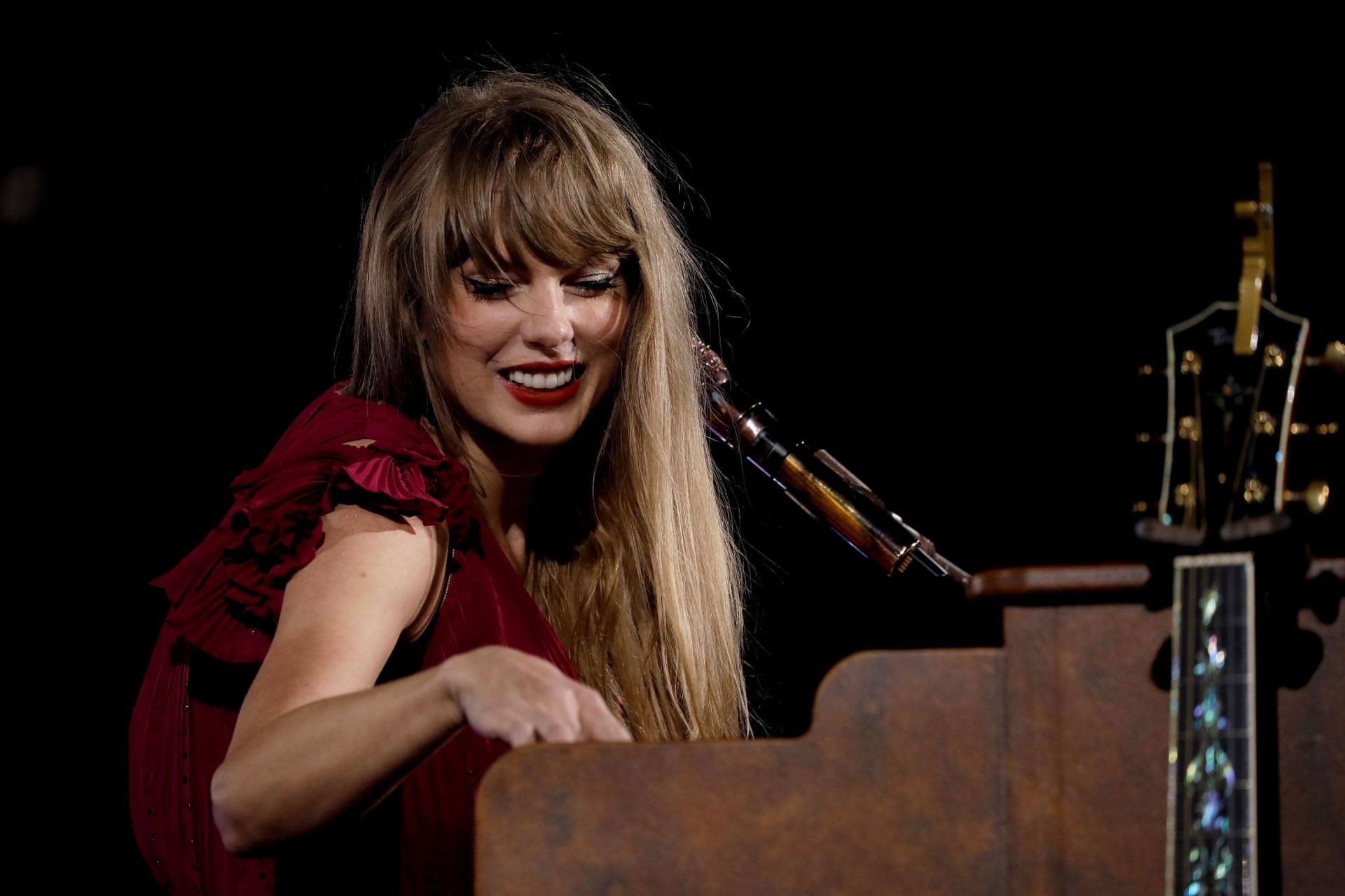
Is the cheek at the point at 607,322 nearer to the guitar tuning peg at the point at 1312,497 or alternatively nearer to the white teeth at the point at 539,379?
the white teeth at the point at 539,379

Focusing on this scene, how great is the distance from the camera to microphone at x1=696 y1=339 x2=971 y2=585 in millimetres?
1580

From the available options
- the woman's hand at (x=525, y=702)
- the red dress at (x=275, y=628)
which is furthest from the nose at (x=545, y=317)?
the woman's hand at (x=525, y=702)

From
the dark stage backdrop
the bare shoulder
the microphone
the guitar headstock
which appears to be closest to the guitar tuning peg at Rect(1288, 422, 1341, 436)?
the guitar headstock

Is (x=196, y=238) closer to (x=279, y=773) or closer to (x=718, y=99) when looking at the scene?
(x=718, y=99)

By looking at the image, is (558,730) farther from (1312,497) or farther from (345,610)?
(1312,497)

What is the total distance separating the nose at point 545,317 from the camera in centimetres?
158

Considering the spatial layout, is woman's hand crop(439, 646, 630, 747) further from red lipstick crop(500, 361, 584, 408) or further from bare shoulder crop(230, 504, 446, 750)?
red lipstick crop(500, 361, 584, 408)

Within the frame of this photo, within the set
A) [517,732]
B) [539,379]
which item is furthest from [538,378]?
[517,732]

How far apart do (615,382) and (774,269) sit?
81cm

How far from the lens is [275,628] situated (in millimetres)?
1365

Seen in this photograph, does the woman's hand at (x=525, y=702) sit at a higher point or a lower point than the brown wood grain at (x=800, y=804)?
higher

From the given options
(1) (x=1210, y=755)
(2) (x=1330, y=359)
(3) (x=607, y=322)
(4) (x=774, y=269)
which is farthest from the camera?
(4) (x=774, y=269)

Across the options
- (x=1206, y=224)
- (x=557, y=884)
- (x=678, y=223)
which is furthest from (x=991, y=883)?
(x=1206, y=224)

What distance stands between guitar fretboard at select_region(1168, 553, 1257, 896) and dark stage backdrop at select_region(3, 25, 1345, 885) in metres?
1.25
